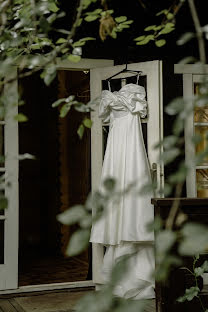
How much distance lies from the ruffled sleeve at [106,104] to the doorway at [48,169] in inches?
87.7

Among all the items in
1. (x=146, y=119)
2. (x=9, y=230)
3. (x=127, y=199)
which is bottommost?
(x=9, y=230)

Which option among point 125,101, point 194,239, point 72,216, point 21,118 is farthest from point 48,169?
point 194,239

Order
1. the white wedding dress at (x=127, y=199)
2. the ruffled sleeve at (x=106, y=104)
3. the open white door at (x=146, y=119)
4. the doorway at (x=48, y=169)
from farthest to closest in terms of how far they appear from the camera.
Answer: the doorway at (x=48, y=169)
the ruffled sleeve at (x=106, y=104)
the open white door at (x=146, y=119)
the white wedding dress at (x=127, y=199)

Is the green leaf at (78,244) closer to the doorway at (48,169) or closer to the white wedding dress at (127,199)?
the white wedding dress at (127,199)

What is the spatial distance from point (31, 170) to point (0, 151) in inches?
117

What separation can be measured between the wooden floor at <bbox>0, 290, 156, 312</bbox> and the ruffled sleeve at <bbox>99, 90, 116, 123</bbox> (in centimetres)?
153

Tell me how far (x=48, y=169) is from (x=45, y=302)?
3361 mm

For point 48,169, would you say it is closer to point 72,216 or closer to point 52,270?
point 52,270

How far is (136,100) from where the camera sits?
435 centimetres

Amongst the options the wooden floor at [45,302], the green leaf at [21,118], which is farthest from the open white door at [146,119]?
the green leaf at [21,118]

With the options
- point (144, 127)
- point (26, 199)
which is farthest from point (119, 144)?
point (26, 199)

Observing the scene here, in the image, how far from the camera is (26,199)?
7.34m

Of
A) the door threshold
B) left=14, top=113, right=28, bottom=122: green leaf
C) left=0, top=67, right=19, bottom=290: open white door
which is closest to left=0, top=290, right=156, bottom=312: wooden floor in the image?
the door threshold

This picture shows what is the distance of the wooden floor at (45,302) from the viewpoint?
3918 mm
